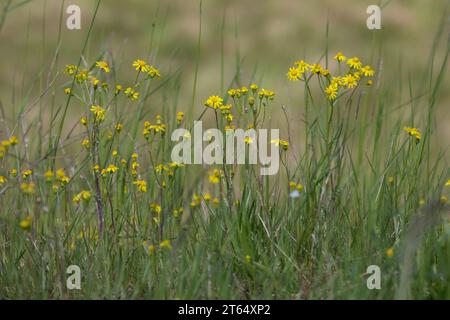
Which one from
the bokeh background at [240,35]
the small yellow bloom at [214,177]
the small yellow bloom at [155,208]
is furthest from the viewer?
the bokeh background at [240,35]

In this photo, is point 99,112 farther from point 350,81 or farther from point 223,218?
point 350,81

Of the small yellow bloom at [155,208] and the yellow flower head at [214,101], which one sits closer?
the small yellow bloom at [155,208]

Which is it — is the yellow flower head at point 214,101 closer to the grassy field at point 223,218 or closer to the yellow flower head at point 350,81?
the grassy field at point 223,218

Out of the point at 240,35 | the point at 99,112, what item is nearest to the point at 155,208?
the point at 99,112

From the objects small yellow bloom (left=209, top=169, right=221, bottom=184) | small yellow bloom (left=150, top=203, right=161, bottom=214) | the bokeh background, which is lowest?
small yellow bloom (left=150, top=203, right=161, bottom=214)

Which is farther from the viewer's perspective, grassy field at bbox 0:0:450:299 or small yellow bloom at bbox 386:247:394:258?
grassy field at bbox 0:0:450:299

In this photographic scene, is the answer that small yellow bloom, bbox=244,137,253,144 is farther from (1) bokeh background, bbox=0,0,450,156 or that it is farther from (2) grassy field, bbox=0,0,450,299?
(1) bokeh background, bbox=0,0,450,156

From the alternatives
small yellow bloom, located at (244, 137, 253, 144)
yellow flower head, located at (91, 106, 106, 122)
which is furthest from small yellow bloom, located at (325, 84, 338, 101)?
yellow flower head, located at (91, 106, 106, 122)

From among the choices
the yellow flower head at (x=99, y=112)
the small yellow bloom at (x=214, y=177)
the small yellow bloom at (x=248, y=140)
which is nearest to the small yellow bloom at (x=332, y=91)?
the small yellow bloom at (x=248, y=140)

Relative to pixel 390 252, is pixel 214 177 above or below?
above

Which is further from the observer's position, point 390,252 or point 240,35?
point 240,35

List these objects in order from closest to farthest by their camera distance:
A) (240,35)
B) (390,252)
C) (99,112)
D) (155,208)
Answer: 1. (390,252)
2. (155,208)
3. (99,112)
4. (240,35)

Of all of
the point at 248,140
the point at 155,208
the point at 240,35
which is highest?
the point at 240,35
